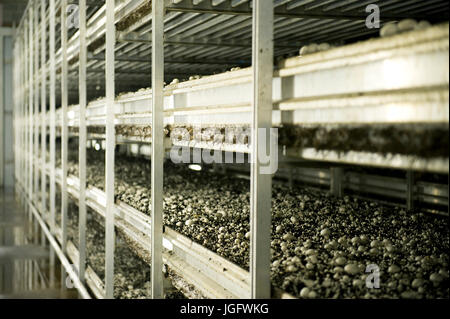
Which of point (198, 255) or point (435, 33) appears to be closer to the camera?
point (435, 33)

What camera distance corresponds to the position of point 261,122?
1165mm

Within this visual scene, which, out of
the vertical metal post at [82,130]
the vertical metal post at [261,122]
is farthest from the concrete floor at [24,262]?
the vertical metal post at [261,122]

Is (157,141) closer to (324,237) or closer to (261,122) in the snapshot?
(324,237)

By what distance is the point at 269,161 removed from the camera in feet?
3.89

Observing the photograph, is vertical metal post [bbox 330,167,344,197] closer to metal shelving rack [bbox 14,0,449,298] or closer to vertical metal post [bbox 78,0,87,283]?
metal shelving rack [bbox 14,0,449,298]

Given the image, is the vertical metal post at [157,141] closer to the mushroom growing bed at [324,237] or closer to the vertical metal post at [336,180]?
the mushroom growing bed at [324,237]

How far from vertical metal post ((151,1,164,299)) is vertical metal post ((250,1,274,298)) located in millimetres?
855

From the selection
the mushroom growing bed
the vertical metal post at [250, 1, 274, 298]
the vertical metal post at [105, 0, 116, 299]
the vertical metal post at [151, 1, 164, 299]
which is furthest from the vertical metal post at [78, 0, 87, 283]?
the vertical metal post at [250, 1, 274, 298]

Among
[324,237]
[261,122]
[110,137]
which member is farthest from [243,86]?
[110,137]

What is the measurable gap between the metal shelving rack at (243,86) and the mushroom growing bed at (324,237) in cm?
15

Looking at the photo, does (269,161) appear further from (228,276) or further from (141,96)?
(141,96)

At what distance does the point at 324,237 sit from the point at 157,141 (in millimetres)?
728
